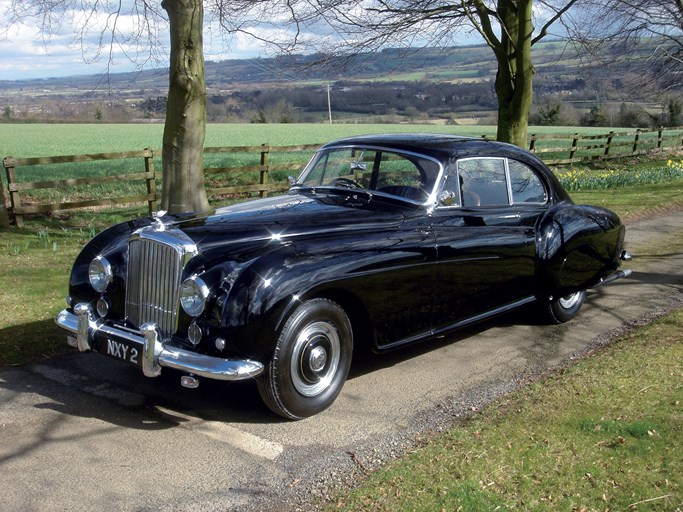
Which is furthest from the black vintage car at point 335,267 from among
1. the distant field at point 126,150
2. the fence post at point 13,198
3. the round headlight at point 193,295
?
the distant field at point 126,150

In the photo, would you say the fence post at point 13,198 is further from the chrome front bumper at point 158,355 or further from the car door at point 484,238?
the car door at point 484,238

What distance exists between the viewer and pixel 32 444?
436cm

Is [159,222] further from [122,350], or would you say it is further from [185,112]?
[185,112]

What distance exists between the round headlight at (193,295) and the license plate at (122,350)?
0.41 meters

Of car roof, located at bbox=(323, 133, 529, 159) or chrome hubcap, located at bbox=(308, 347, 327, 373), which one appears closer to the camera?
chrome hubcap, located at bbox=(308, 347, 327, 373)

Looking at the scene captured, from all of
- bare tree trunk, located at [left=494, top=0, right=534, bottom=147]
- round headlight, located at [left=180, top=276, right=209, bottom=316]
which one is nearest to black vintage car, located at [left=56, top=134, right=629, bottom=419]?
round headlight, located at [left=180, top=276, right=209, bottom=316]

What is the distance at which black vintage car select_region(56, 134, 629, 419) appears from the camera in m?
4.48

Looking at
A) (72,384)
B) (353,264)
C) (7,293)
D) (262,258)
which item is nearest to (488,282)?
(353,264)

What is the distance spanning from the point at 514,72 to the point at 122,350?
11132 mm

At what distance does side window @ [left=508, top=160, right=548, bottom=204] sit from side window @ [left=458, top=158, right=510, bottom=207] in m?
0.12

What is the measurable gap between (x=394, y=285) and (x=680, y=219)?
10.2m

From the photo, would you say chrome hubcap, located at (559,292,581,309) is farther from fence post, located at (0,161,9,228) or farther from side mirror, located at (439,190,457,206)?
fence post, located at (0,161,9,228)

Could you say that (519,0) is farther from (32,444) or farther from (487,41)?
(32,444)

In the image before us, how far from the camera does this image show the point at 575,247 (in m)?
6.73
